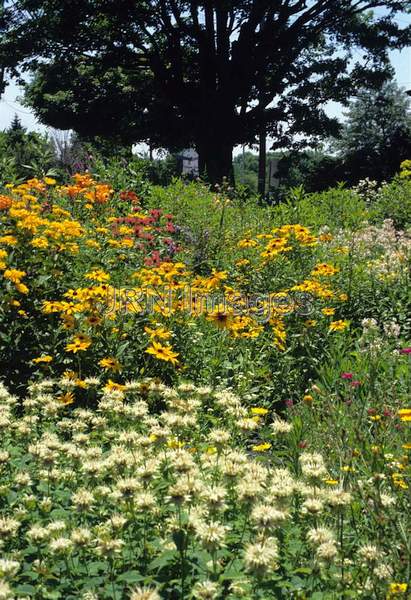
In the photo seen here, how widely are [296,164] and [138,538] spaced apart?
2617 centimetres

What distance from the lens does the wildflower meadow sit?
1.82 meters

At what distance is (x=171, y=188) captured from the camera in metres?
10.5

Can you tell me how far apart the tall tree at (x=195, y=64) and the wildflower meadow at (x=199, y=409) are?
13965 mm

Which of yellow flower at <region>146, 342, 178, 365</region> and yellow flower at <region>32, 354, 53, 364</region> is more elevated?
yellow flower at <region>146, 342, 178, 365</region>

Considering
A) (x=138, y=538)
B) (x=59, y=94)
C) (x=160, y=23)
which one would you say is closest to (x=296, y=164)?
(x=160, y=23)

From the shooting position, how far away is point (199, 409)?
3.65 meters

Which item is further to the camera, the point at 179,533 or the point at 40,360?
the point at 40,360

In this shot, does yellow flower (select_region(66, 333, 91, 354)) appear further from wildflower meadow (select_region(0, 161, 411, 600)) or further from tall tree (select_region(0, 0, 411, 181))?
tall tree (select_region(0, 0, 411, 181))

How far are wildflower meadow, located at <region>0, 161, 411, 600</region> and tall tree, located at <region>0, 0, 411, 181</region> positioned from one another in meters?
14.0

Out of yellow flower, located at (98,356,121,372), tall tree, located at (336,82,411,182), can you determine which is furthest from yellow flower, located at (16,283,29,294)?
tall tree, located at (336,82,411,182)

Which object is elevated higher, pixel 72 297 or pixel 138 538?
pixel 72 297

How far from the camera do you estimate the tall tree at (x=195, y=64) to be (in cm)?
2144

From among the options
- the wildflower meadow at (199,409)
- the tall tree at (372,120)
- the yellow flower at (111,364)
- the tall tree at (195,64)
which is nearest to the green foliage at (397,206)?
the wildflower meadow at (199,409)

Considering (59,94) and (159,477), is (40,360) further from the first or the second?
(59,94)
